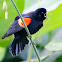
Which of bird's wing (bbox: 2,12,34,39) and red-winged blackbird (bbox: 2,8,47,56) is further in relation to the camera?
red-winged blackbird (bbox: 2,8,47,56)

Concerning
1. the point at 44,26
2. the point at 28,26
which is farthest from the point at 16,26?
the point at 44,26

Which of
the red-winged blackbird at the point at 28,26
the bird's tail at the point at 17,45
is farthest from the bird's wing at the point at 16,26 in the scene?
the bird's tail at the point at 17,45

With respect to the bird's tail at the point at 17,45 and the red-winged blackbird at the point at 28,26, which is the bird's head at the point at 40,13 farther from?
the bird's tail at the point at 17,45

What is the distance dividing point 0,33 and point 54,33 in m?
1.20

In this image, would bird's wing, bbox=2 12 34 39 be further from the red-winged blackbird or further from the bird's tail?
the bird's tail

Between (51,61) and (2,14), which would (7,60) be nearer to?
(51,61)

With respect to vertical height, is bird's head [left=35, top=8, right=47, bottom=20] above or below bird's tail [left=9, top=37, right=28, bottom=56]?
above

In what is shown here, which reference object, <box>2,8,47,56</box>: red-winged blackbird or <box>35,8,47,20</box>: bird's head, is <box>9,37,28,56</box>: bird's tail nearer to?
<box>2,8,47,56</box>: red-winged blackbird

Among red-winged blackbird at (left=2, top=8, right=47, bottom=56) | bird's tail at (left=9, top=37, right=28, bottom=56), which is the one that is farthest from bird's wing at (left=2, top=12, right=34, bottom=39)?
bird's tail at (left=9, top=37, right=28, bottom=56)

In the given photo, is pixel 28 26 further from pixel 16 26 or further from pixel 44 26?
pixel 44 26

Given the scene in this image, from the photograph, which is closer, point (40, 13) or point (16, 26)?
point (16, 26)

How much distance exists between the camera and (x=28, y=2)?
205 centimetres

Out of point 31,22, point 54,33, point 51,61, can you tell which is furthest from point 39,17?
point 54,33

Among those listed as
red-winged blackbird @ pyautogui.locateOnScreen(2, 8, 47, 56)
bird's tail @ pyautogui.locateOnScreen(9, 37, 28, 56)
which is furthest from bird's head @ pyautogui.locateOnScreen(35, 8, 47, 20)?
bird's tail @ pyautogui.locateOnScreen(9, 37, 28, 56)
